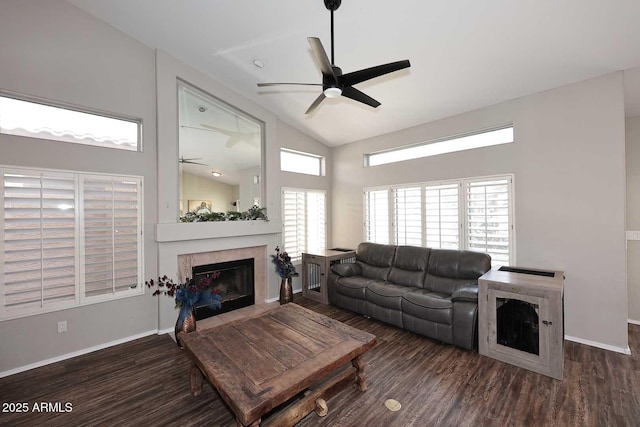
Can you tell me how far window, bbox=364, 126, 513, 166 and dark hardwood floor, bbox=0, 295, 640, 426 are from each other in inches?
107

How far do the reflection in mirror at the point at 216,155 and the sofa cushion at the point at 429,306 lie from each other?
284cm

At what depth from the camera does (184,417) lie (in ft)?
6.81

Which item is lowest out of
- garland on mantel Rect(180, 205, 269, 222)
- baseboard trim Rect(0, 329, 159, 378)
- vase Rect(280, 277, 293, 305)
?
baseboard trim Rect(0, 329, 159, 378)

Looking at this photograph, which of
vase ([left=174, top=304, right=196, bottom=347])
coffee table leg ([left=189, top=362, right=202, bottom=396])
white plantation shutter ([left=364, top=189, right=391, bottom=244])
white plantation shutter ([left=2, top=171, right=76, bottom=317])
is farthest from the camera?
white plantation shutter ([left=364, top=189, right=391, bottom=244])

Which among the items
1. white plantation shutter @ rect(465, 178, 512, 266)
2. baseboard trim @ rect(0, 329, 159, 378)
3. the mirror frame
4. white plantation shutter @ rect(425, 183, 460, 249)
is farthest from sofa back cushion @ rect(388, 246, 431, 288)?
baseboard trim @ rect(0, 329, 159, 378)

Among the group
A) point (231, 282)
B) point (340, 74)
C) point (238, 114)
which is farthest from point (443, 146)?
point (231, 282)

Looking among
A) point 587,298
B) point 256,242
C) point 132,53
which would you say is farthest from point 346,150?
point 587,298

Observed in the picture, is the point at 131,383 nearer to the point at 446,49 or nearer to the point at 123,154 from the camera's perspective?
the point at 123,154

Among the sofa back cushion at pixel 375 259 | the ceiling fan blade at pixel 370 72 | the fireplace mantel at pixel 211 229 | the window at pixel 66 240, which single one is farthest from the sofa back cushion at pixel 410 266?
the window at pixel 66 240

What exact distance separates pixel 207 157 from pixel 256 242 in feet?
5.09

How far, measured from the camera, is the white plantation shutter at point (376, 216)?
16.1 feet

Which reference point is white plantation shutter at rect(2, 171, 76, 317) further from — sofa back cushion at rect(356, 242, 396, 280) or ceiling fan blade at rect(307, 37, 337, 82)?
sofa back cushion at rect(356, 242, 396, 280)

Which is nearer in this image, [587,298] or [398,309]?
[587,298]

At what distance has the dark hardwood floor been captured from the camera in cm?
203
